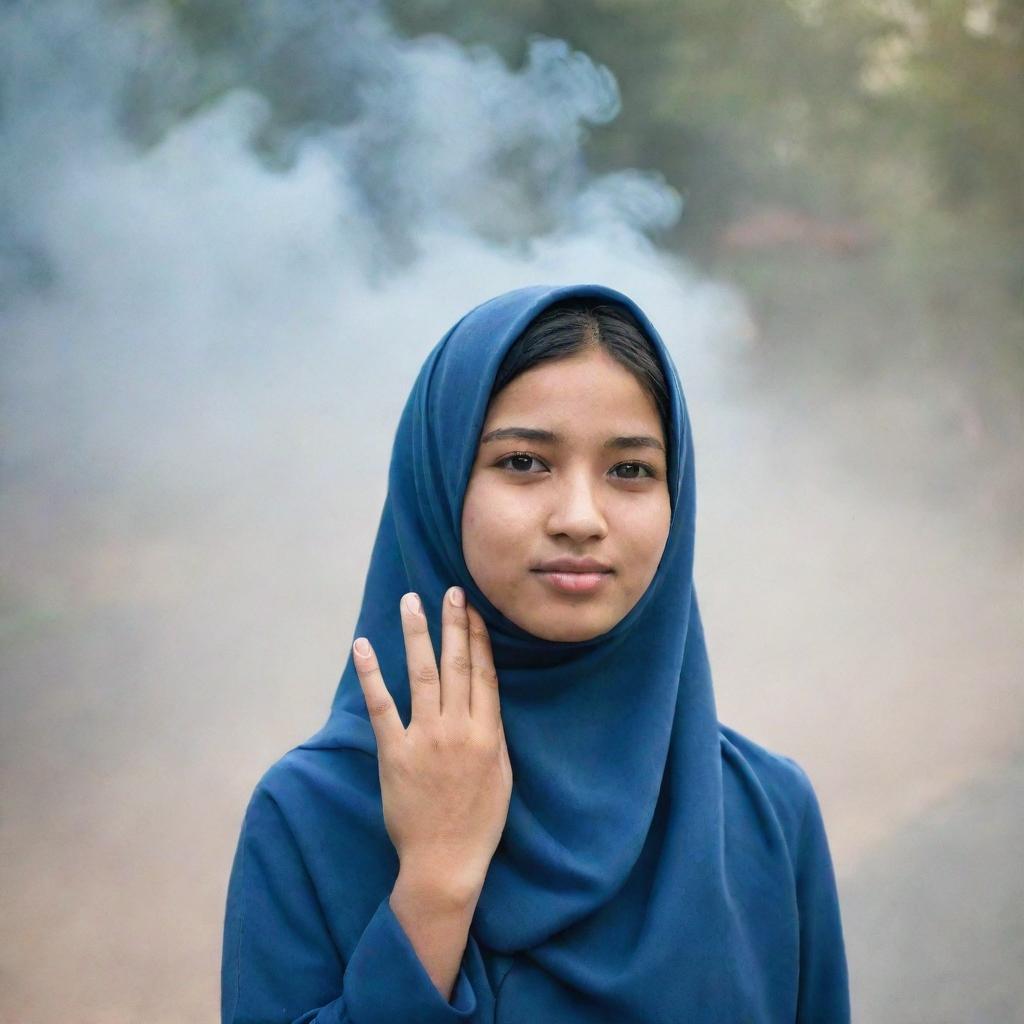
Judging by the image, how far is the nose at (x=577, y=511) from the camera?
3.67 feet

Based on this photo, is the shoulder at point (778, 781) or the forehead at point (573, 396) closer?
the forehead at point (573, 396)

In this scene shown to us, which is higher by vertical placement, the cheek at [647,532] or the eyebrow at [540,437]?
the eyebrow at [540,437]

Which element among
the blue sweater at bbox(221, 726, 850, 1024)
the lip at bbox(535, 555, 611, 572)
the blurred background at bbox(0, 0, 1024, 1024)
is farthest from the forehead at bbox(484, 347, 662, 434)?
the blurred background at bbox(0, 0, 1024, 1024)

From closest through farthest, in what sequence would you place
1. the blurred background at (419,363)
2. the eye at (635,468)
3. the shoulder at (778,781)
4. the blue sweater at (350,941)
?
the blue sweater at (350,941) → the eye at (635,468) → the shoulder at (778,781) → the blurred background at (419,363)

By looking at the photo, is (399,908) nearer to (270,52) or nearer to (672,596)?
(672,596)

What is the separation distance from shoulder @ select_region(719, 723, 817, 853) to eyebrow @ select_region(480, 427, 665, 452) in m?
0.38

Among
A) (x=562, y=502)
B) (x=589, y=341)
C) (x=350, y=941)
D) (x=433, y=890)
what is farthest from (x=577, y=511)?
(x=350, y=941)

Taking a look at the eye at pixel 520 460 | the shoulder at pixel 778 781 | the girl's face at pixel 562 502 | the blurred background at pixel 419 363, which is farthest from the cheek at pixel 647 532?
the blurred background at pixel 419 363

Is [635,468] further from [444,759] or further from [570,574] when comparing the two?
[444,759]

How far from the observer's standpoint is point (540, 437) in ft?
3.78

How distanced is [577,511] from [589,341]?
175mm

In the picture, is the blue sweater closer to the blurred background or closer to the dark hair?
the dark hair

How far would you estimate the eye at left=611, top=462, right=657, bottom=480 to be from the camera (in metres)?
1.19

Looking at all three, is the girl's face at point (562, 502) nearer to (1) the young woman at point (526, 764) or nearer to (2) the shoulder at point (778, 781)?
(1) the young woman at point (526, 764)
